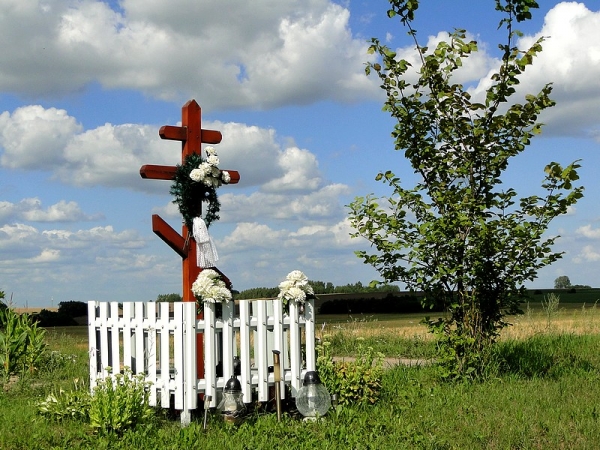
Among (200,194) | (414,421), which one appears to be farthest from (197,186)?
(414,421)

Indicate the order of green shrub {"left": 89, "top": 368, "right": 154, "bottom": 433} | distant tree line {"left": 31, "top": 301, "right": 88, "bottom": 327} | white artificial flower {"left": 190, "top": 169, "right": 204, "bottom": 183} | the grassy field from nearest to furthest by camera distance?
the grassy field → green shrub {"left": 89, "top": 368, "right": 154, "bottom": 433} → white artificial flower {"left": 190, "top": 169, "right": 204, "bottom": 183} → distant tree line {"left": 31, "top": 301, "right": 88, "bottom": 327}

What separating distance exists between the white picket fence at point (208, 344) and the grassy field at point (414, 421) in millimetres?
372

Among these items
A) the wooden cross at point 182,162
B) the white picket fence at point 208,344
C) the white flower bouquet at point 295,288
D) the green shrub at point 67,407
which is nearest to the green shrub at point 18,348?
the white picket fence at point 208,344

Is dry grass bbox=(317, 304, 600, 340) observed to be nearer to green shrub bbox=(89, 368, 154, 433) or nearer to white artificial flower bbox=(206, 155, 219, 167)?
white artificial flower bbox=(206, 155, 219, 167)

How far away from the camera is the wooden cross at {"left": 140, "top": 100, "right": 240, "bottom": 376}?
860 centimetres

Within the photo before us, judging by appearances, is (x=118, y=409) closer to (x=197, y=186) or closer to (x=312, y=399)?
(x=312, y=399)

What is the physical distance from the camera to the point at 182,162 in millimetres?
9000

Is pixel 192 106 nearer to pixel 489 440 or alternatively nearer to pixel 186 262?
pixel 186 262

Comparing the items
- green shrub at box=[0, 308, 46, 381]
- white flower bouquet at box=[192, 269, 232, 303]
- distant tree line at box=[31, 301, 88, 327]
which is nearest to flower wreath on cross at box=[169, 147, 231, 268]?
white flower bouquet at box=[192, 269, 232, 303]

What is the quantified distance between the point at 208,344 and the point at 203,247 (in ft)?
5.41

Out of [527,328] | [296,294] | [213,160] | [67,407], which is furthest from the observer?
[527,328]

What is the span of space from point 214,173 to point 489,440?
460 cm

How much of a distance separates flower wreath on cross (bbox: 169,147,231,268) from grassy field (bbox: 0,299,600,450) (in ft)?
6.98

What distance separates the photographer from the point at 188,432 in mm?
6793
